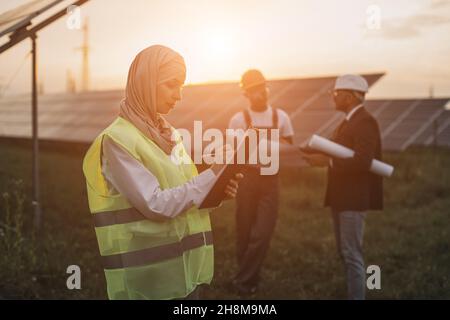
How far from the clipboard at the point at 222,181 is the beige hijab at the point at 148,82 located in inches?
12.5

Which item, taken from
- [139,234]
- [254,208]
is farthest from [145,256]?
[254,208]

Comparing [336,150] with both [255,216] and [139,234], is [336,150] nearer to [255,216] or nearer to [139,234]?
[255,216]

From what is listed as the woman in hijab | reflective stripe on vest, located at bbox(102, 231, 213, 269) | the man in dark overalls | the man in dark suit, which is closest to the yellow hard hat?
the man in dark overalls

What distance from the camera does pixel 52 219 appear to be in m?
7.61

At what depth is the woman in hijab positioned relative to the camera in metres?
2.09

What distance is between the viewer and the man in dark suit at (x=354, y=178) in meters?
4.37

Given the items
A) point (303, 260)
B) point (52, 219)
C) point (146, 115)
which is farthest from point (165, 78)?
point (52, 219)

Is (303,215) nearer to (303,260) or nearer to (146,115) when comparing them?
(303,260)

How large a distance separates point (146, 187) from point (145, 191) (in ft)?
0.06

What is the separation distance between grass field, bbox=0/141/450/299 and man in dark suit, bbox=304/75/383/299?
0.91 m

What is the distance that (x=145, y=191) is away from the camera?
2059 millimetres

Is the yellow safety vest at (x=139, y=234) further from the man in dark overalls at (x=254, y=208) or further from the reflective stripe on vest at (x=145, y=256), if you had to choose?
the man in dark overalls at (x=254, y=208)

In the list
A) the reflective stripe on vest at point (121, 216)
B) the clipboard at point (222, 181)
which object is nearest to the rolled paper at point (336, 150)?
the clipboard at point (222, 181)

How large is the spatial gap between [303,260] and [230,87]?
8013 millimetres
